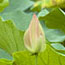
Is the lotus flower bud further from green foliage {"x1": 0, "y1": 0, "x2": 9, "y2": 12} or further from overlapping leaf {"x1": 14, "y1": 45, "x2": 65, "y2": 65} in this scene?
green foliage {"x1": 0, "y1": 0, "x2": 9, "y2": 12}

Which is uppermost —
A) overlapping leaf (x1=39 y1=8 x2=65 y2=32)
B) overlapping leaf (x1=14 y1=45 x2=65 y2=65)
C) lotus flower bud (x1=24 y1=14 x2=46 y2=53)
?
lotus flower bud (x1=24 y1=14 x2=46 y2=53)

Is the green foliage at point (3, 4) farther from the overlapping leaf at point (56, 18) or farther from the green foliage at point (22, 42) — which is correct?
the overlapping leaf at point (56, 18)

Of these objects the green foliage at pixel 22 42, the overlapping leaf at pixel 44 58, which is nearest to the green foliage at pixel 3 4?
the green foliage at pixel 22 42

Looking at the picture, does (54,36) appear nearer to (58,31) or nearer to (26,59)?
(58,31)

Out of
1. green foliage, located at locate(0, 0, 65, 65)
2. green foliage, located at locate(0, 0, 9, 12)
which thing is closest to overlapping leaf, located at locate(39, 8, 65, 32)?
green foliage, located at locate(0, 0, 65, 65)

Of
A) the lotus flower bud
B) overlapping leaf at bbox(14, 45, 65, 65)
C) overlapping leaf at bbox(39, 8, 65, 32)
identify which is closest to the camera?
the lotus flower bud

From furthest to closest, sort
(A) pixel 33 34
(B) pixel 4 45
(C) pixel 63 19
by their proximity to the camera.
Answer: (C) pixel 63 19, (B) pixel 4 45, (A) pixel 33 34

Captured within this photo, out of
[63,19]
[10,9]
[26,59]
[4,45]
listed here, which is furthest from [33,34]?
[10,9]

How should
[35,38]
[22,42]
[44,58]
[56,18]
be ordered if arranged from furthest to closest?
[56,18]
[22,42]
[44,58]
[35,38]

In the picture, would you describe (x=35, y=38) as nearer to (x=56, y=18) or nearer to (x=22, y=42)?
(x=22, y=42)

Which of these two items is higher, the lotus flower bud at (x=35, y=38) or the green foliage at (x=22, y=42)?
the lotus flower bud at (x=35, y=38)

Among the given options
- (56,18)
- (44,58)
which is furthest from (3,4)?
(44,58)
